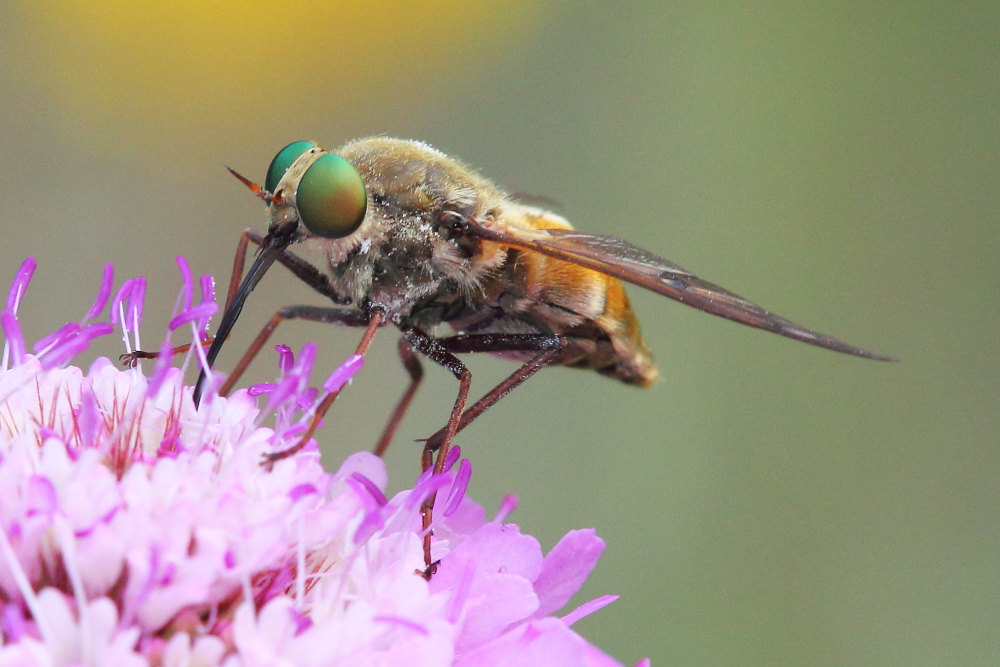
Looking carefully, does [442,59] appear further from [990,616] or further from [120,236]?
[990,616]

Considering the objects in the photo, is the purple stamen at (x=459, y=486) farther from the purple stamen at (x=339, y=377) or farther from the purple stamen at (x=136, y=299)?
the purple stamen at (x=136, y=299)

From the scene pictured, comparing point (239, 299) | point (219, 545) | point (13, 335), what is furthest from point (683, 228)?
point (219, 545)

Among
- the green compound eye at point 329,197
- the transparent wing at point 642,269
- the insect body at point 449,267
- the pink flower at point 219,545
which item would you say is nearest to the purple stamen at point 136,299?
the pink flower at point 219,545

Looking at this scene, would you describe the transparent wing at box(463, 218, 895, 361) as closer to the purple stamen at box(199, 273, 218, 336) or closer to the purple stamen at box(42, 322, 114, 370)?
the purple stamen at box(199, 273, 218, 336)

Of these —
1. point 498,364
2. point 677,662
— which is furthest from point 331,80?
point 677,662

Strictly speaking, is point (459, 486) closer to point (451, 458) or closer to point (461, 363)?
point (451, 458)

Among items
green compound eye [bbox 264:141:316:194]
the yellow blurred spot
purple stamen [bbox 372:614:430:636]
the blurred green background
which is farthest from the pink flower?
the yellow blurred spot
